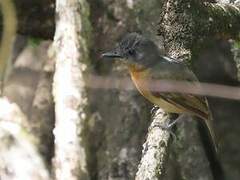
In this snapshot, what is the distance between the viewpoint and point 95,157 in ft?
15.7

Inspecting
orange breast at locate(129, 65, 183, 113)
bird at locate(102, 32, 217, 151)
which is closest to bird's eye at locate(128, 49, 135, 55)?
bird at locate(102, 32, 217, 151)

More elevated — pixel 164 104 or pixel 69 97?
pixel 164 104

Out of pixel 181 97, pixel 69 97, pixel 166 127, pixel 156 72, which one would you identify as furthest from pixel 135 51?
pixel 166 127

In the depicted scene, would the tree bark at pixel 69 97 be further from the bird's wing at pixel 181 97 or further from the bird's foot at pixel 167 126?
the bird's foot at pixel 167 126

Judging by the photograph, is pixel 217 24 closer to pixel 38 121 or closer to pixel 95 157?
pixel 95 157

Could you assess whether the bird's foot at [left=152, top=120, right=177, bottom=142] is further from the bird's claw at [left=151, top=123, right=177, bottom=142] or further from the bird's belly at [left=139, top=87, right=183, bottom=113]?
the bird's belly at [left=139, top=87, right=183, bottom=113]

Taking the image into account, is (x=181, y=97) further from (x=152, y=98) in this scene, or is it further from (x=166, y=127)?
(x=166, y=127)

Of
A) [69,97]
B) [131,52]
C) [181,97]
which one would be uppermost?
[131,52]

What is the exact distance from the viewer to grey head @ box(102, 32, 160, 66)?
159 inches

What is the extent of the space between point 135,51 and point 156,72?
0.65ft

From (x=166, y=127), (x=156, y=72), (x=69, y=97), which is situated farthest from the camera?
(x=69, y=97)

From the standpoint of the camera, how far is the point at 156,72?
4.21m

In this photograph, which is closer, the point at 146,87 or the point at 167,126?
the point at 167,126

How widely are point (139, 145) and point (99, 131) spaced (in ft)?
1.39
